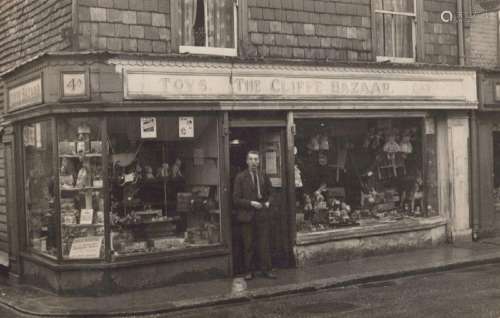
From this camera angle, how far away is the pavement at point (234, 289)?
9070 mm

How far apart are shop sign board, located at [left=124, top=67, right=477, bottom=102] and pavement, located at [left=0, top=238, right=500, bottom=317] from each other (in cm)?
290

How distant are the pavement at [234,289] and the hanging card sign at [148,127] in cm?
234

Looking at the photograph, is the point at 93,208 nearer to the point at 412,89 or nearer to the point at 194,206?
the point at 194,206

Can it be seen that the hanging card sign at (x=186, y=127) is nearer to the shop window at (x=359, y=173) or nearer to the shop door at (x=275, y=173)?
the shop door at (x=275, y=173)

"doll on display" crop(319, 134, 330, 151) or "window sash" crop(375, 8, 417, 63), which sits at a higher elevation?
"window sash" crop(375, 8, 417, 63)

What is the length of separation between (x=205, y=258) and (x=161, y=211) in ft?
3.33

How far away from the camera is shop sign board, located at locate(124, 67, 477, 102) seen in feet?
33.3

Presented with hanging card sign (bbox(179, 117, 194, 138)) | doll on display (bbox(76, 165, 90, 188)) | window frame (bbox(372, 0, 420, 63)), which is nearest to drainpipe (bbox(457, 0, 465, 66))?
window frame (bbox(372, 0, 420, 63))

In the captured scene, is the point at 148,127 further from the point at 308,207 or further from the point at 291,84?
the point at 308,207

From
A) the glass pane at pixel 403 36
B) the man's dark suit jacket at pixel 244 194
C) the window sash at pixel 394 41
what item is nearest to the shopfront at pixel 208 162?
the man's dark suit jacket at pixel 244 194

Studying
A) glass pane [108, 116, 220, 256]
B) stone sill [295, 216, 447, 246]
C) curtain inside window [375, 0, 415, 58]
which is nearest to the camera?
glass pane [108, 116, 220, 256]

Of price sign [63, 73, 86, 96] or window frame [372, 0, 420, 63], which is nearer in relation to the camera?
price sign [63, 73, 86, 96]

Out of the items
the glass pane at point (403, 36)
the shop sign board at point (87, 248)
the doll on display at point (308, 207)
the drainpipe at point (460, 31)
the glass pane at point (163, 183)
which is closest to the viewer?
the shop sign board at point (87, 248)

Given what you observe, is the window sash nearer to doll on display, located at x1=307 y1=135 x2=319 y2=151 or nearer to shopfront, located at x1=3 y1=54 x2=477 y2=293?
shopfront, located at x1=3 y1=54 x2=477 y2=293
